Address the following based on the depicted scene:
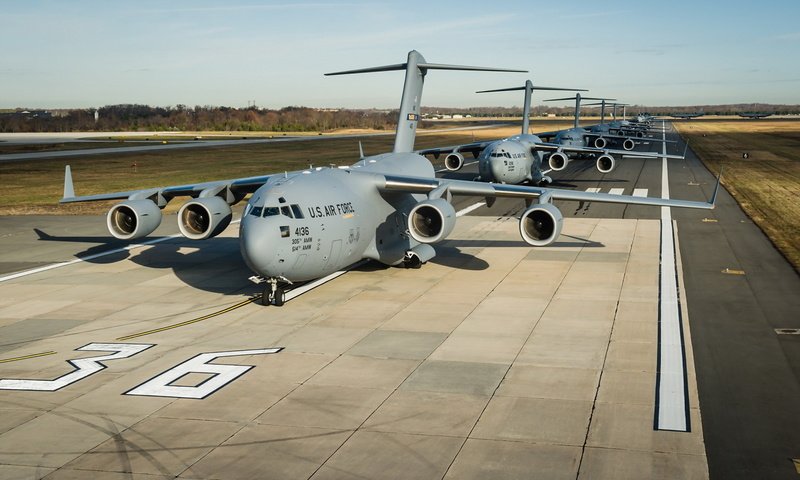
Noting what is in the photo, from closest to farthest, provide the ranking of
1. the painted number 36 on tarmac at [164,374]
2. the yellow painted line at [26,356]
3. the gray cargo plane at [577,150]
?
the painted number 36 on tarmac at [164,374], the yellow painted line at [26,356], the gray cargo plane at [577,150]

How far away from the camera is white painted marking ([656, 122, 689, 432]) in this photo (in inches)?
506

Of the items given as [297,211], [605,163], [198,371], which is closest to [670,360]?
[297,211]

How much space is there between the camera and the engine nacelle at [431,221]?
21500 mm

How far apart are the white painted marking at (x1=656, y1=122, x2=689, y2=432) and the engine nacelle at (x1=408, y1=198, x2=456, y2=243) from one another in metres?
6.24

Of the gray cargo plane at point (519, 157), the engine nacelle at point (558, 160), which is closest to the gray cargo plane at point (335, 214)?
the gray cargo plane at point (519, 157)

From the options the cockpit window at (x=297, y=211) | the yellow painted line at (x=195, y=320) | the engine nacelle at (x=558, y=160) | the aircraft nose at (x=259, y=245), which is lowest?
the yellow painted line at (x=195, y=320)

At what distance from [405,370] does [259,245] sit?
18.1 ft

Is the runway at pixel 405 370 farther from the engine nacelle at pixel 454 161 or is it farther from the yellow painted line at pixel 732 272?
the engine nacelle at pixel 454 161

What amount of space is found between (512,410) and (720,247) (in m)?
19.3

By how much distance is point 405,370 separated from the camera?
15398mm

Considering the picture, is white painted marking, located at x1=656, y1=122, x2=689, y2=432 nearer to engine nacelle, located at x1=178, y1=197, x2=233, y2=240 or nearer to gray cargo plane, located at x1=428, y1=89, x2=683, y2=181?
engine nacelle, located at x1=178, y1=197, x2=233, y2=240

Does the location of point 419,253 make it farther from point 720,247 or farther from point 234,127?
point 234,127

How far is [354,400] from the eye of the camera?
1378 cm

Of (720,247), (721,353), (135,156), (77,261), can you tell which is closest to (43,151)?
(135,156)
